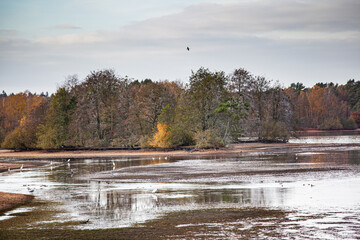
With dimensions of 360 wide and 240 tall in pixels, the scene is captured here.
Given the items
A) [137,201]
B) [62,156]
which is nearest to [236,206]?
[137,201]

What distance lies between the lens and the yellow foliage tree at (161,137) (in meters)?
82.8

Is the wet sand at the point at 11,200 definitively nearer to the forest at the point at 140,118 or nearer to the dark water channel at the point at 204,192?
the dark water channel at the point at 204,192

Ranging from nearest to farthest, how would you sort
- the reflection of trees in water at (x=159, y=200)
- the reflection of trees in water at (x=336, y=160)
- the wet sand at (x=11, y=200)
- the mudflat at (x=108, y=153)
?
1. the reflection of trees in water at (x=159, y=200)
2. the wet sand at (x=11, y=200)
3. the reflection of trees in water at (x=336, y=160)
4. the mudflat at (x=108, y=153)

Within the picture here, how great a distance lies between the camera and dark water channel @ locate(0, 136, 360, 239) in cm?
2281

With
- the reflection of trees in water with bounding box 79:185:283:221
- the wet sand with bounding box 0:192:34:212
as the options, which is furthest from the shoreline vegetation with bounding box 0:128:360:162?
the wet sand with bounding box 0:192:34:212

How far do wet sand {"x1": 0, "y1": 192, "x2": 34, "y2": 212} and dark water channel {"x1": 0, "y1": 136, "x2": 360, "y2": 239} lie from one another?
3.24 feet

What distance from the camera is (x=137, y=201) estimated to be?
2903 cm

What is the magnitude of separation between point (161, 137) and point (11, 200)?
2084 inches

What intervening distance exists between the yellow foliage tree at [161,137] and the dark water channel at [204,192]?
107 feet

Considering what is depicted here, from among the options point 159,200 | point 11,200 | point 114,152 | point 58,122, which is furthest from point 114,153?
point 159,200

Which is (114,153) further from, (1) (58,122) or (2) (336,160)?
(2) (336,160)

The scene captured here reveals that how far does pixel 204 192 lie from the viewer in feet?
105

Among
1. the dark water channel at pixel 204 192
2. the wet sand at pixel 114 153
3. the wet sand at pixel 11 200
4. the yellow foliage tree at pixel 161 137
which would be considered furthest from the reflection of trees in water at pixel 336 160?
the wet sand at pixel 11 200

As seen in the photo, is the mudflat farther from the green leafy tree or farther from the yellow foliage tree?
the green leafy tree
